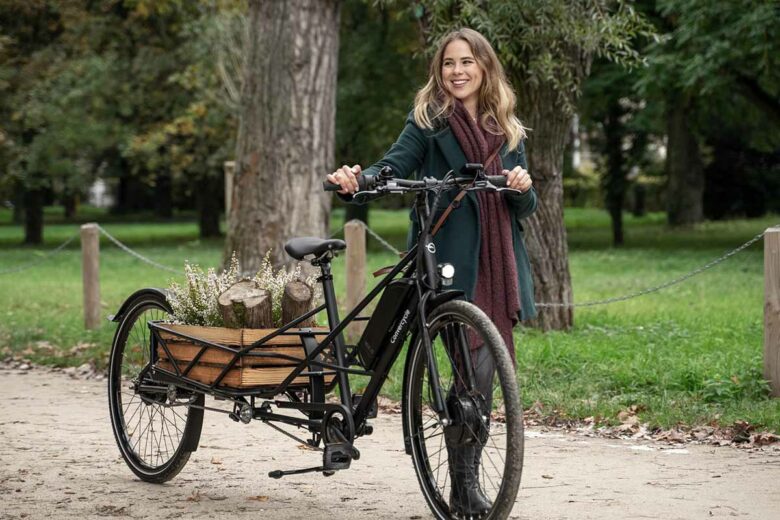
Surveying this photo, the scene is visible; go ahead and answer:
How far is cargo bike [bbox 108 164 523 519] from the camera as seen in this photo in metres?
4.98

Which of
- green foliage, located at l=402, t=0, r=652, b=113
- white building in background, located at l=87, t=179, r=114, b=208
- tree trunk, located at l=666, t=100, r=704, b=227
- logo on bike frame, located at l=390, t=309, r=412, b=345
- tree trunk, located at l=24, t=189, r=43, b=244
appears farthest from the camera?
white building in background, located at l=87, t=179, r=114, b=208

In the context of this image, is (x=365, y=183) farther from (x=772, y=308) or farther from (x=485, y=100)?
(x=772, y=308)

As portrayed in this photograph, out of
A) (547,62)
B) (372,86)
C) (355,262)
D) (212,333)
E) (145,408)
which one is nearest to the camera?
(212,333)

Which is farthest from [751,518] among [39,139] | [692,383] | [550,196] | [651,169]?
[651,169]

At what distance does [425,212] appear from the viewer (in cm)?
527

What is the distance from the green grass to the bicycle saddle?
10.0ft

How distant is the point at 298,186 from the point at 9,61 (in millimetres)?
21527

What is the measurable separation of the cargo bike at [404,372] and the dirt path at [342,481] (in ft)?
1.09

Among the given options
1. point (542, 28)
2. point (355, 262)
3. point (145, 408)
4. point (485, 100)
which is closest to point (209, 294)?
point (145, 408)

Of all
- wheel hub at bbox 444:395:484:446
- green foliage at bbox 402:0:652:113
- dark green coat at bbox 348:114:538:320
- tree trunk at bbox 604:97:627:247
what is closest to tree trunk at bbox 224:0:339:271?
green foliage at bbox 402:0:652:113

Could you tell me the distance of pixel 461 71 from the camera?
5.59 metres

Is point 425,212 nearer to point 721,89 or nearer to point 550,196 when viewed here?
point 550,196

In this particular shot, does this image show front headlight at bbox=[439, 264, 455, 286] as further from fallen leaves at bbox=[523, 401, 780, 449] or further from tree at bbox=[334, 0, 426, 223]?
tree at bbox=[334, 0, 426, 223]

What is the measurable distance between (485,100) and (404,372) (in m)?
1.22
